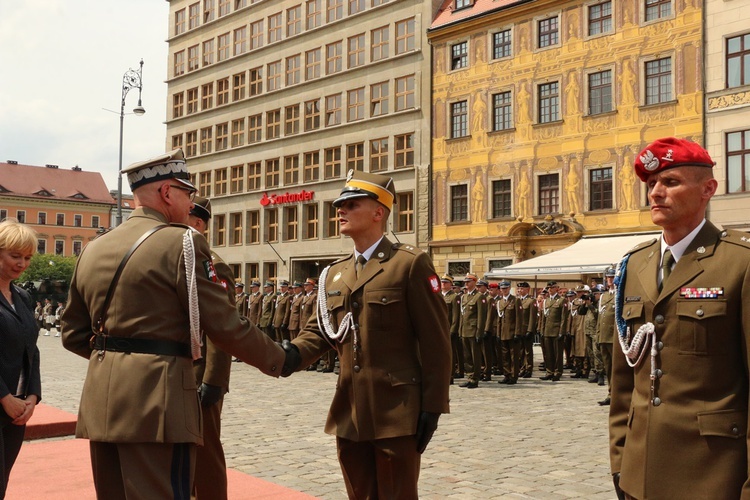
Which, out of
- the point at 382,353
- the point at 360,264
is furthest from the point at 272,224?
the point at 382,353

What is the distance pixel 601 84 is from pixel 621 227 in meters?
5.44

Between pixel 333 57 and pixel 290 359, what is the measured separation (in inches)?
1543

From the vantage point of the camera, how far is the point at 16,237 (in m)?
4.54

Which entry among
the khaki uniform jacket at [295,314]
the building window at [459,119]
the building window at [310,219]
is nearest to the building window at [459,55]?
the building window at [459,119]

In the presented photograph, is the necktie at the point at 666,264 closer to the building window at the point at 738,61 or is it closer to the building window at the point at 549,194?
the building window at the point at 738,61

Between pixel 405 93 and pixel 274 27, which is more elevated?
pixel 274 27

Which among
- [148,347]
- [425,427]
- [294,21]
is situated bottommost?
[425,427]

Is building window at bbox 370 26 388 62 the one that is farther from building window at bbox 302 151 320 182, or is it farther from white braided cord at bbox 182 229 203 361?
white braided cord at bbox 182 229 203 361

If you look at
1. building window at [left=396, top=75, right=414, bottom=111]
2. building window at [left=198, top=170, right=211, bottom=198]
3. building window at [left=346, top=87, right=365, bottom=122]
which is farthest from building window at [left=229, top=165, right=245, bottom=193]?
building window at [left=396, top=75, right=414, bottom=111]

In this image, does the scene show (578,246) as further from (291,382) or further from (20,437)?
(20,437)

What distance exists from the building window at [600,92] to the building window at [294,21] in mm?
18985

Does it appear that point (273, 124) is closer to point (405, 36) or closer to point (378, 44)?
point (378, 44)

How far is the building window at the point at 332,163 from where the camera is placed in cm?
4085

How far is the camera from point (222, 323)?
357cm
